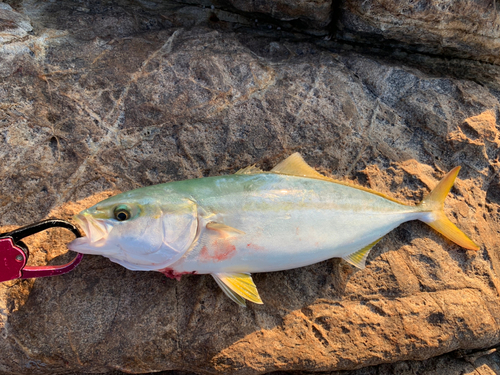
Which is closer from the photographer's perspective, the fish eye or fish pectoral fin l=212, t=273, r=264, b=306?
the fish eye

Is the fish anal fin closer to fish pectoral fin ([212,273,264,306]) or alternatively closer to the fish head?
fish pectoral fin ([212,273,264,306])

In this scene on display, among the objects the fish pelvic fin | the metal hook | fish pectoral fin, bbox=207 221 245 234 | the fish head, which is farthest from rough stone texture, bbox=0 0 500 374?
fish pectoral fin, bbox=207 221 245 234

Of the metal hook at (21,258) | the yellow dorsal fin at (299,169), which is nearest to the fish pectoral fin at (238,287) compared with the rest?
the yellow dorsal fin at (299,169)

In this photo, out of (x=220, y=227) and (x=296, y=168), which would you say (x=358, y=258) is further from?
(x=220, y=227)

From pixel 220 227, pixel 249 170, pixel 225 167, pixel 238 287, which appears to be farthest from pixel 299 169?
pixel 238 287

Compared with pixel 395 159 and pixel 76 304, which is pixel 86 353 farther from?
pixel 395 159
